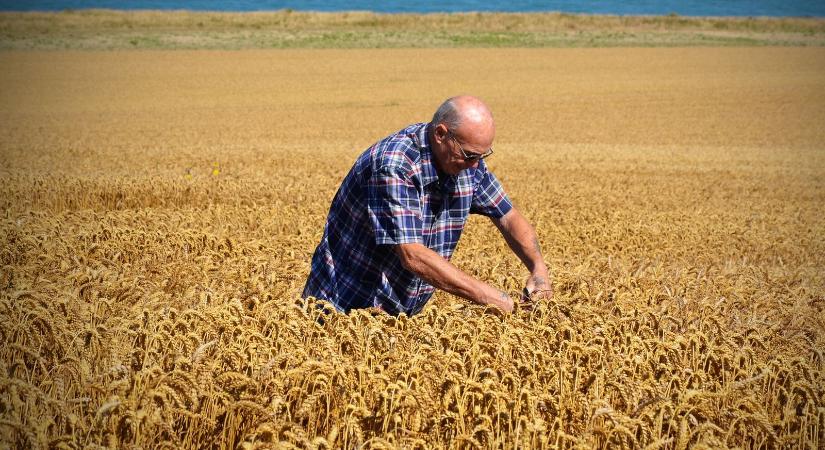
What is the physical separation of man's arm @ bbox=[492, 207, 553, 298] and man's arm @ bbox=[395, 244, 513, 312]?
0.68 meters

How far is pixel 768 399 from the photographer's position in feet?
14.5

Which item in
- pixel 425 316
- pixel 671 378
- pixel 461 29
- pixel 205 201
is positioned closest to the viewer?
pixel 671 378

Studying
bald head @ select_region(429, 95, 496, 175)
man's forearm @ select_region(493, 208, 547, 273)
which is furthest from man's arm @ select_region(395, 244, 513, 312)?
man's forearm @ select_region(493, 208, 547, 273)

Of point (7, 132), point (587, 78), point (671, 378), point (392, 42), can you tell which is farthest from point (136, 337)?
point (392, 42)

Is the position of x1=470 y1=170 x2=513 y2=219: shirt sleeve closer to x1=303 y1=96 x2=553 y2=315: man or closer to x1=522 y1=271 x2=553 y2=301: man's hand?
x1=303 y1=96 x2=553 y2=315: man

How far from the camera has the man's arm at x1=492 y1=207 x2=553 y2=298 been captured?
513 cm

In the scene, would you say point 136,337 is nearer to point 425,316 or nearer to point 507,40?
point 425,316

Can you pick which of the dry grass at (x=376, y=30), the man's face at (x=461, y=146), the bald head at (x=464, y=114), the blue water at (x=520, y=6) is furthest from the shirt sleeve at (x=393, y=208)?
the blue water at (x=520, y=6)

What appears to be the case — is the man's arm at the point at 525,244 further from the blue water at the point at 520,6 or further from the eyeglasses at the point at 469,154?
the blue water at the point at 520,6

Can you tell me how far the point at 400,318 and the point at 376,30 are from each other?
226 ft

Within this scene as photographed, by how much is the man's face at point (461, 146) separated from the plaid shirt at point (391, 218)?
0.42ft

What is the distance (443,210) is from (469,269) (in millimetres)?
3356

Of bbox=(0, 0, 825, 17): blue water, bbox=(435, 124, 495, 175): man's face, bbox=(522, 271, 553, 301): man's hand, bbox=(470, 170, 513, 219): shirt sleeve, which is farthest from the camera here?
bbox=(0, 0, 825, 17): blue water

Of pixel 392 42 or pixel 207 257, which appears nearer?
pixel 207 257
